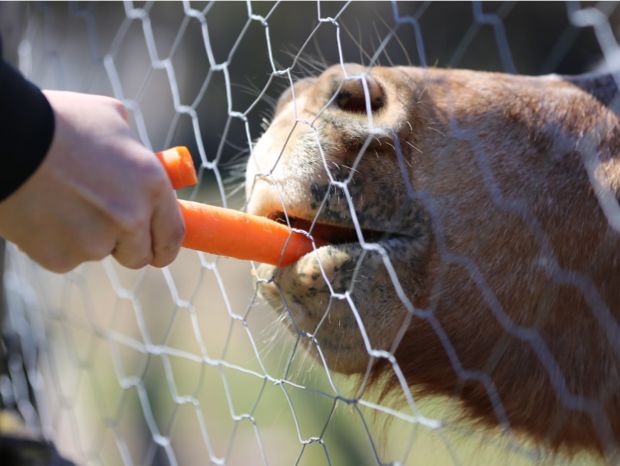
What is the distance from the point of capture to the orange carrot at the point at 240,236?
133cm

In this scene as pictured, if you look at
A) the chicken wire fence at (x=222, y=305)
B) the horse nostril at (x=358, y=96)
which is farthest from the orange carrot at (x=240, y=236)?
the horse nostril at (x=358, y=96)

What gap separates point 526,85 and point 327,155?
0.43 metres

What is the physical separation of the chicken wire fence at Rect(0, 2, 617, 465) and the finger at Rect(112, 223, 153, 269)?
0.33 metres

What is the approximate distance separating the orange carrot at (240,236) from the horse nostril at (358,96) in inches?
8.8

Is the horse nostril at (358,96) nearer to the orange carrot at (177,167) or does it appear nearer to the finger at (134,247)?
the orange carrot at (177,167)

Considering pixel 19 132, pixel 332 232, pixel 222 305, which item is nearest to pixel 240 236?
pixel 332 232

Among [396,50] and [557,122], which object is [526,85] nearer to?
[557,122]

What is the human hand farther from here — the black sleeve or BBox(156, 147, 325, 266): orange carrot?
BBox(156, 147, 325, 266): orange carrot

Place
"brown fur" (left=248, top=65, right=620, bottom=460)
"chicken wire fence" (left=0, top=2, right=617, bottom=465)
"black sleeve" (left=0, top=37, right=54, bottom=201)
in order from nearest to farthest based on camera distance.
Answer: "black sleeve" (left=0, top=37, right=54, bottom=201) < "brown fur" (left=248, top=65, right=620, bottom=460) < "chicken wire fence" (left=0, top=2, right=617, bottom=465)

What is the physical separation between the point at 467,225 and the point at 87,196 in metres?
0.62

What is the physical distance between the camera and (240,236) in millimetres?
1353

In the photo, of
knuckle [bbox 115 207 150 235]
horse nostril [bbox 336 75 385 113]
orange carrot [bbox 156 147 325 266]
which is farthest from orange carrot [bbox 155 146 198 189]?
horse nostril [bbox 336 75 385 113]

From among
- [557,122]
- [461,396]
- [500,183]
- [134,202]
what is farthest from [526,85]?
[134,202]

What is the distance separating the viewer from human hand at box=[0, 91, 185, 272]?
106 cm
